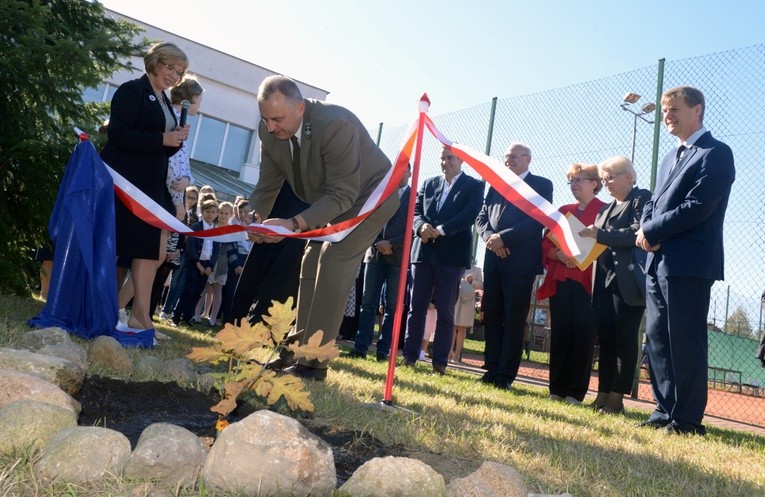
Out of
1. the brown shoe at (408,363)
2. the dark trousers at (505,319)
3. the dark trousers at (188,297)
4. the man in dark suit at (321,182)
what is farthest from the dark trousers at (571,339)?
the dark trousers at (188,297)

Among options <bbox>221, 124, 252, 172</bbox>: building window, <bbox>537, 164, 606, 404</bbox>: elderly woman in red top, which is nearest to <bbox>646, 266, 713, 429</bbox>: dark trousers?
<bbox>537, 164, 606, 404</bbox>: elderly woman in red top

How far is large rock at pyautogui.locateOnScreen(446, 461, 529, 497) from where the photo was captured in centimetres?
199

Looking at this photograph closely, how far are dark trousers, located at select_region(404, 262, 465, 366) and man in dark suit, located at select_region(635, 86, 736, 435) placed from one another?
244 centimetres

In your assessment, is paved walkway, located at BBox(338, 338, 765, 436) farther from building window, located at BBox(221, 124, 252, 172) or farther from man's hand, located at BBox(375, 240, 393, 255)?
building window, located at BBox(221, 124, 252, 172)

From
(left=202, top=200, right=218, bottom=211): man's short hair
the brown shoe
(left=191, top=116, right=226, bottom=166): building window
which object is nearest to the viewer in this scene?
the brown shoe

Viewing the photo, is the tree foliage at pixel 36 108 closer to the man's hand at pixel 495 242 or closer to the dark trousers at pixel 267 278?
the dark trousers at pixel 267 278

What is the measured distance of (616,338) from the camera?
5.57 metres

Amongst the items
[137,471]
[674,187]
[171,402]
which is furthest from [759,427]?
[137,471]

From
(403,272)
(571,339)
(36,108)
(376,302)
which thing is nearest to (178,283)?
(376,302)

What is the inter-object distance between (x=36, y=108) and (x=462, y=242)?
12.5ft

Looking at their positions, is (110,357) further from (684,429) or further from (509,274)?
(509,274)

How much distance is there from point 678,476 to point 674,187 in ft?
7.24

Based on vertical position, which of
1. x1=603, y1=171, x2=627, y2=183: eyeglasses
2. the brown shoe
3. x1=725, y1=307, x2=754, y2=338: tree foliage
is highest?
x1=603, y1=171, x2=627, y2=183: eyeglasses

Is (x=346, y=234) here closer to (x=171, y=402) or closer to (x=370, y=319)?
(x=171, y=402)
